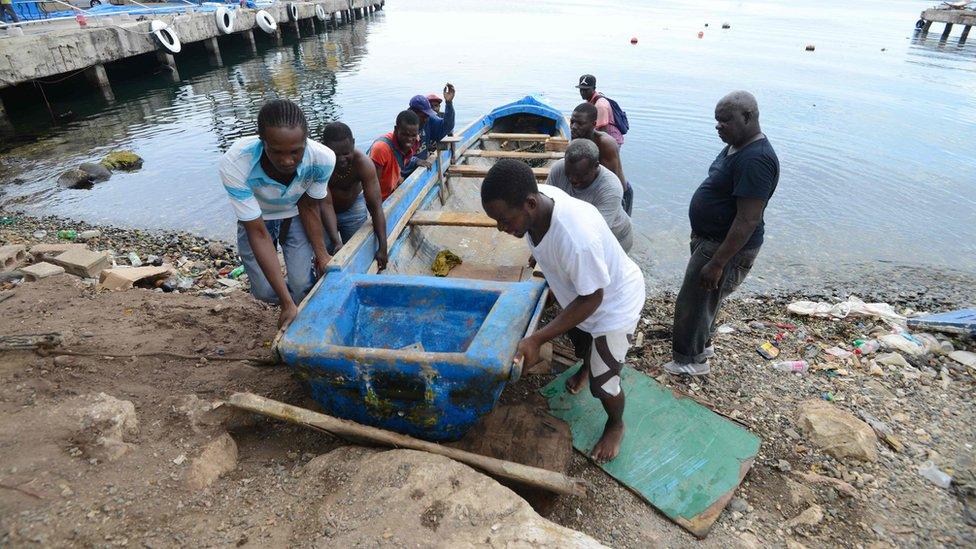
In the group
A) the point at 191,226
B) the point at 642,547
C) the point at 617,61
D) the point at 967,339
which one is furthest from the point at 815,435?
Answer: the point at 617,61

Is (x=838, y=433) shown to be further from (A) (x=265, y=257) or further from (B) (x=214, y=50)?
(B) (x=214, y=50)

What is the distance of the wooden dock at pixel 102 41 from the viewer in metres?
11.8

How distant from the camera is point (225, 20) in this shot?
20.8 metres

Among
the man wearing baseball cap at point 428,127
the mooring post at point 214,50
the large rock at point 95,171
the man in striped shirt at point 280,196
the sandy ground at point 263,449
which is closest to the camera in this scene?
the sandy ground at point 263,449

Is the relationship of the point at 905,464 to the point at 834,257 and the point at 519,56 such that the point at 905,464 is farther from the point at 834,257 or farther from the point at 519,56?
the point at 519,56

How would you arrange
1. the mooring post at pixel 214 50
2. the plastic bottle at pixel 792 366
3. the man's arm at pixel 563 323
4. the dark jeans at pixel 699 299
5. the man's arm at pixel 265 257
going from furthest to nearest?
the mooring post at pixel 214 50 < the plastic bottle at pixel 792 366 < the dark jeans at pixel 699 299 < the man's arm at pixel 265 257 < the man's arm at pixel 563 323

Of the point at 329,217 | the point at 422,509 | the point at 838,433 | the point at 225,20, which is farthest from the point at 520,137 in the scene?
the point at 225,20

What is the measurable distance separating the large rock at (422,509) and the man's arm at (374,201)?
1786mm

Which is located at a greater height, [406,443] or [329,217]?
[329,217]

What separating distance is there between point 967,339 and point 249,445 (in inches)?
224

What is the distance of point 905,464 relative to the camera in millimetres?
3002

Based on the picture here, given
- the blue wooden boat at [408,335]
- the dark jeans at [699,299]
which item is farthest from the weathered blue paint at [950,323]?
the blue wooden boat at [408,335]

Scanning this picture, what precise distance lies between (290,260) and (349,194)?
2.64ft

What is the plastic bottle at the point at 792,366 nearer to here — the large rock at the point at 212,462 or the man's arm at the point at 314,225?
the man's arm at the point at 314,225
